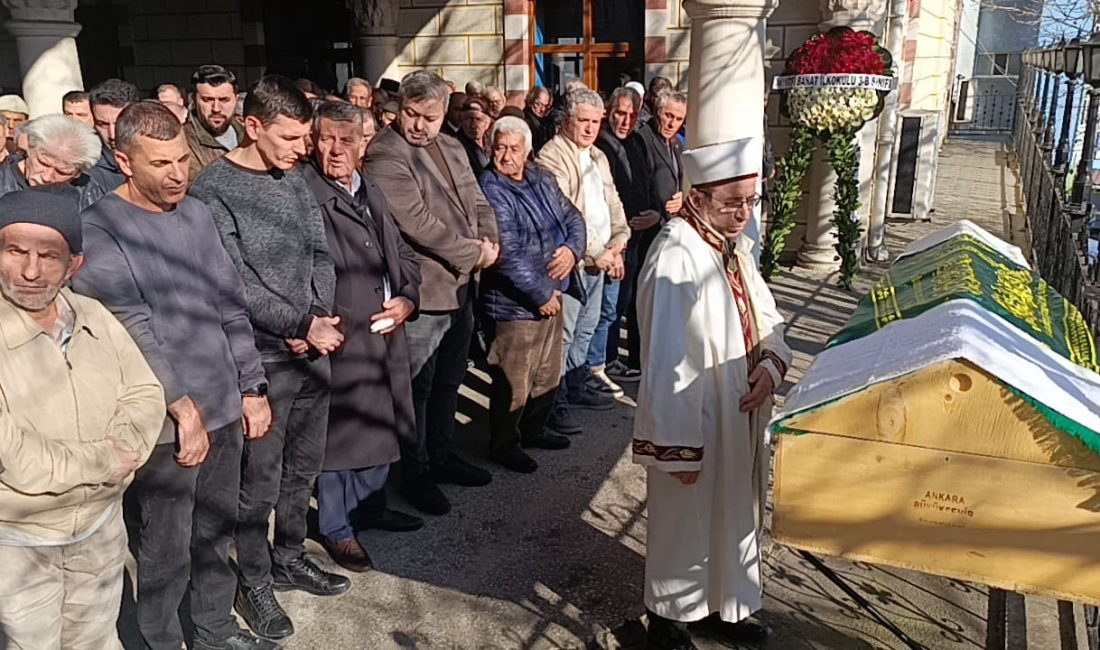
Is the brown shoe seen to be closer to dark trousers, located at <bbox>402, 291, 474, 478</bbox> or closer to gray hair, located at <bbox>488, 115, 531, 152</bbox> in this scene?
dark trousers, located at <bbox>402, 291, 474, 478</bbox>

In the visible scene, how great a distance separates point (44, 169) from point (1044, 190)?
8.95 metres

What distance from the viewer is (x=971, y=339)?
85.8 inches

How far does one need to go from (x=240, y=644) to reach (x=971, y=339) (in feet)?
8.82

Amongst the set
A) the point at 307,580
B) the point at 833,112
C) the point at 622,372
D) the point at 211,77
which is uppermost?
the point at 211,77

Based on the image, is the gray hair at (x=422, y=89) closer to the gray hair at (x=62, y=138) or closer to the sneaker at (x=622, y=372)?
the gray hair at (x=62, y=138)

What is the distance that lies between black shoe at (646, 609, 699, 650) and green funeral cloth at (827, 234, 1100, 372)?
1.20m

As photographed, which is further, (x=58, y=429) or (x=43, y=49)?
(x=43, y=49)

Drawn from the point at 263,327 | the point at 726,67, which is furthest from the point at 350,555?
the point at 726,67

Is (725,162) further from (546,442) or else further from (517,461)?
(546,442)

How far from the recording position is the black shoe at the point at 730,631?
3410mm

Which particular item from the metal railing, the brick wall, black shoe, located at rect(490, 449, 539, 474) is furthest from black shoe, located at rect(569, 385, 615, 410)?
the brick wall

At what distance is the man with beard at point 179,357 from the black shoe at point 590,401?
2931mm

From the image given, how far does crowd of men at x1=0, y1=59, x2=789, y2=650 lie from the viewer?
245cm

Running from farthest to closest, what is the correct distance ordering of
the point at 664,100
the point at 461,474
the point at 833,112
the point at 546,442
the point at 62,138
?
the point at 833,112 < the point at 664,100 < the point at 546,442 < the point at 461,474 < the point at 62,138
